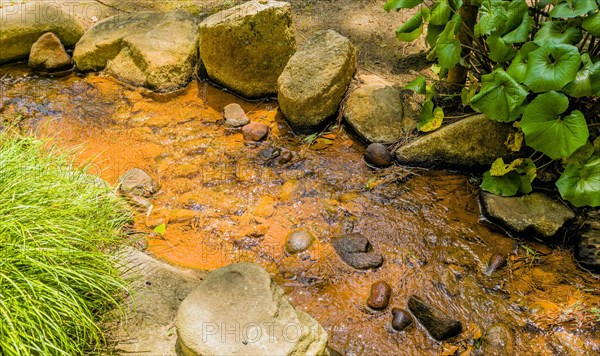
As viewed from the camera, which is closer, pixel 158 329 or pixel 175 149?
pixel 158 329

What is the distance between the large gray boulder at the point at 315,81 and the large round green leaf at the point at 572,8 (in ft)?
5.67

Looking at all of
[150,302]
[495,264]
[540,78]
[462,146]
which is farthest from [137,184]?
[540,78]

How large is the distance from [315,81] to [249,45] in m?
0.85

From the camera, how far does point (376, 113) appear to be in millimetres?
4117

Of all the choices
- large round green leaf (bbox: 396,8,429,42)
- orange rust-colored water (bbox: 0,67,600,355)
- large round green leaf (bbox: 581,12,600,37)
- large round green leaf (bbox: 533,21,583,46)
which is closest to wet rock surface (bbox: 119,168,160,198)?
orange rust-colored water (bbox: 0,67,600,355)

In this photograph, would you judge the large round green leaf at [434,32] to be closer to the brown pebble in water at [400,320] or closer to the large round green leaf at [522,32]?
the large round green leaf at [522,32]

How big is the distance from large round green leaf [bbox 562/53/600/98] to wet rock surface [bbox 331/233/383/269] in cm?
159

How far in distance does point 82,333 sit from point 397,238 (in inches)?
81.9

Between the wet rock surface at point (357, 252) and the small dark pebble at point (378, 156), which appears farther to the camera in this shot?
Result: the small dark pebble at point (378, 156)

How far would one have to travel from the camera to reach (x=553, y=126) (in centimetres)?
308

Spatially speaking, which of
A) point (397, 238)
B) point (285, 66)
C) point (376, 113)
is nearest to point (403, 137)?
point (376, 113)

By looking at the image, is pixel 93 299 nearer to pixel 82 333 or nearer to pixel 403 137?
pixel 82 333

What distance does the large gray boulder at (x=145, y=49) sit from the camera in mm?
4879

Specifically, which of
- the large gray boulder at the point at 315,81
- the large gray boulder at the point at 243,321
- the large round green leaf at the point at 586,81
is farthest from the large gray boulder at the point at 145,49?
the large round green leaf at the point at 586,81
